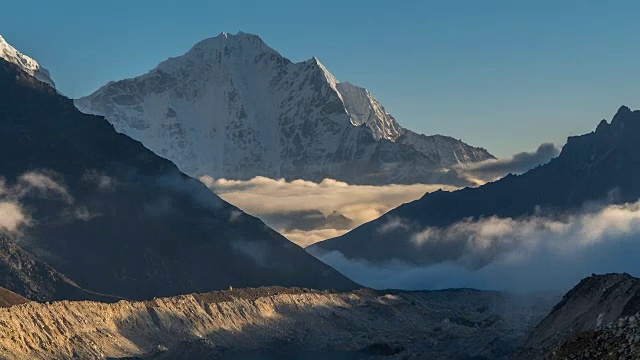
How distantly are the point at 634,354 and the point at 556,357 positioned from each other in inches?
813

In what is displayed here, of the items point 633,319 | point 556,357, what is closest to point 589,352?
point 633,319

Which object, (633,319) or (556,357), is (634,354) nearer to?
(633,319)

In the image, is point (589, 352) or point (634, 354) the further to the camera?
point (589, 352)

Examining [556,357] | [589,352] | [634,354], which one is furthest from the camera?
[556,357]

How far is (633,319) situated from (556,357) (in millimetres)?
13024

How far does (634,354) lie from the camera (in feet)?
303

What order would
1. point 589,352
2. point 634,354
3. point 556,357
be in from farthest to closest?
1. point 556,357
2. point 589,352
3. point 634,354

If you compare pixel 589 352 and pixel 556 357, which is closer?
pixel 589 352

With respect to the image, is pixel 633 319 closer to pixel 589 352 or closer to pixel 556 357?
pixel 589 352

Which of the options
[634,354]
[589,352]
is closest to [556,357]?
[589,352]

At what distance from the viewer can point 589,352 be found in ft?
331

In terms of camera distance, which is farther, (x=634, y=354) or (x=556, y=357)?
(x=556, y=357)

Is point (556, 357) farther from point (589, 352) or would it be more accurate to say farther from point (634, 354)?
point (634, 354)

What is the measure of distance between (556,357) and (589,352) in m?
12.2
